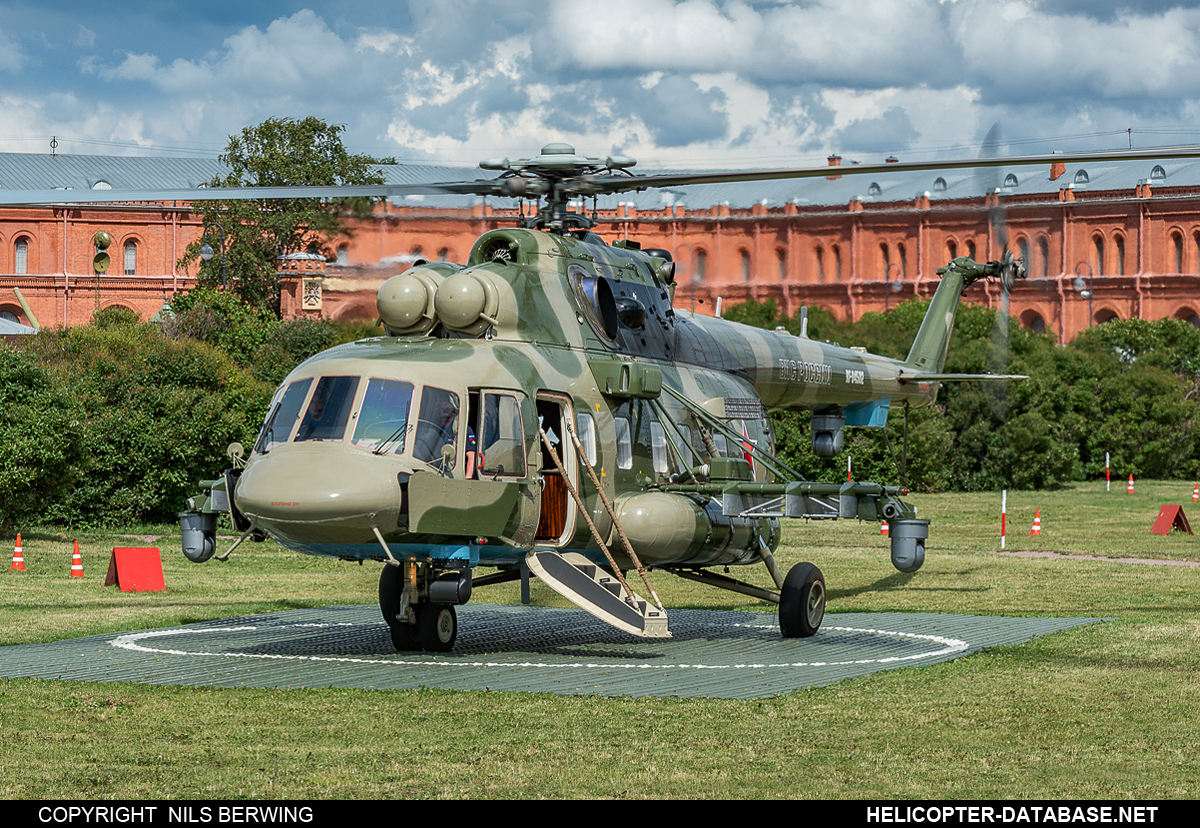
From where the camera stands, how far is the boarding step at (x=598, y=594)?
49.5 ft

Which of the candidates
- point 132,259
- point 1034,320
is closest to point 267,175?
point 132,259

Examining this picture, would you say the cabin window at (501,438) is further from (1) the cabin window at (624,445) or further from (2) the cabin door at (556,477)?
(1) the cabin window at (624,445)

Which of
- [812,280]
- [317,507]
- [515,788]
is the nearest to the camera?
[515,788]

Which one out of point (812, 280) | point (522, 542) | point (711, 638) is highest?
point (812, 280)

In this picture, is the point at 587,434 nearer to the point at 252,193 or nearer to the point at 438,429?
the point at 438,429

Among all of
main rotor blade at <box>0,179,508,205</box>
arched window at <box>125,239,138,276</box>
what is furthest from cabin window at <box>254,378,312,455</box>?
arched window at <box>125,239,138,276</box>

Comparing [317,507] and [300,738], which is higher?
[317,507]

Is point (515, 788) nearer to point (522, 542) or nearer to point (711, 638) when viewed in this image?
point (522, 542)

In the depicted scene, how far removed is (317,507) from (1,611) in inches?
340

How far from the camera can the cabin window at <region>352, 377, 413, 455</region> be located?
568 inches

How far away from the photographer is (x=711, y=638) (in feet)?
59.7

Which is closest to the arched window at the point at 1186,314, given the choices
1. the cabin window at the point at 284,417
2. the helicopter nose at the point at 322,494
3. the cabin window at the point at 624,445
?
the cabin window at the point at 624,445

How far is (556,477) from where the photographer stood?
16.4m

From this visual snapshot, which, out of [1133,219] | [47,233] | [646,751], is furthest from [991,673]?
[47,233]
